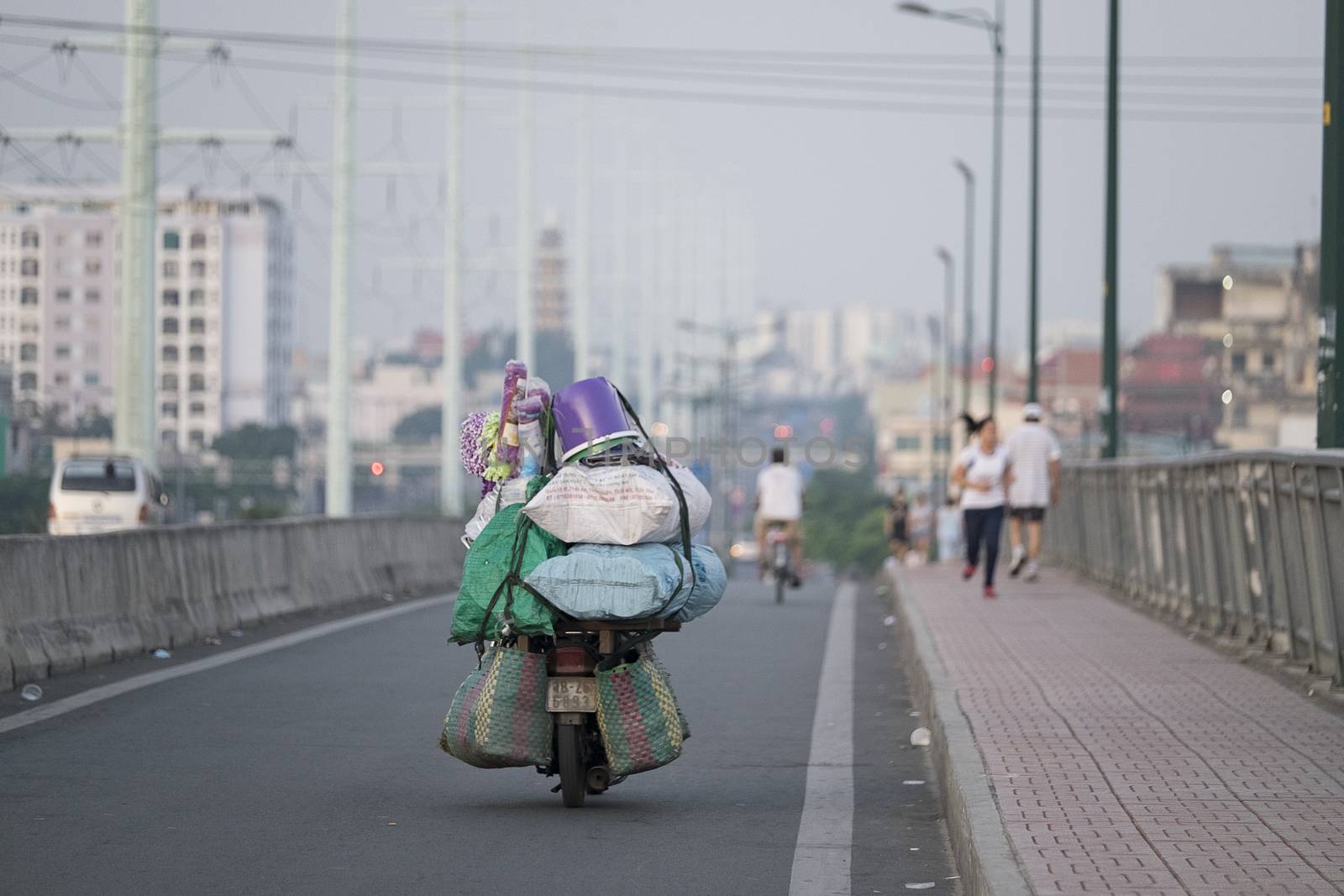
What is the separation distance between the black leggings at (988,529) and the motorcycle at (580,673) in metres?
11.9

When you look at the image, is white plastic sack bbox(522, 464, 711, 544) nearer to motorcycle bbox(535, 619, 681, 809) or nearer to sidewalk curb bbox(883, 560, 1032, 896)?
motorcycle bbox(535, 619, 681, 809)

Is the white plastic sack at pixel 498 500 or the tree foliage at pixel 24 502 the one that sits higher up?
the white plastic sack at pixel 498 500

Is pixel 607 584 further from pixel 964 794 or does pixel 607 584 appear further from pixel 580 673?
pixel 964 794

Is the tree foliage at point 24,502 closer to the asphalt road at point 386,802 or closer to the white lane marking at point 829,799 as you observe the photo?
the asphalt road at point 386,802

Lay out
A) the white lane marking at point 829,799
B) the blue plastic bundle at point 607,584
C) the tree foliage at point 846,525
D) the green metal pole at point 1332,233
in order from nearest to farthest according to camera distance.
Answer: the white lane marking at point 829,799 → the blue plastic bundle at point 607,584 → the green metal pole at point 1332,233 → the tree foliage at point 846,525

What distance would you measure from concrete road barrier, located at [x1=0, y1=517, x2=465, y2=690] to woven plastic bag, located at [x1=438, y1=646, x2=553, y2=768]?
4955 millimetres

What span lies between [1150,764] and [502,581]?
9.15ft

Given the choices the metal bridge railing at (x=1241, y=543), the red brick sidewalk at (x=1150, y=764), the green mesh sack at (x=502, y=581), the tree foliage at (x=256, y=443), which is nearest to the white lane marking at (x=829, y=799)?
the red brick sidewalk at (x=1150, y=764)

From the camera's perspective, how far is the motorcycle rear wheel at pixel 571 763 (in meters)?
8.57

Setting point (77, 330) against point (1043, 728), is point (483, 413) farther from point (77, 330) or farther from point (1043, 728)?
point (77, 330)

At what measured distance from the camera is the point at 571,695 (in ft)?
27.8

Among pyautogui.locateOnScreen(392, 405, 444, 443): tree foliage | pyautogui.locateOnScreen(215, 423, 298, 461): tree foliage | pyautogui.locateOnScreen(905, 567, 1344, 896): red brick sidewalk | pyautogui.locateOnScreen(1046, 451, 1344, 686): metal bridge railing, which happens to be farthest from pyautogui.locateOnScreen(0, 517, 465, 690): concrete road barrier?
pyautogui.locateOnScreen(392, 405, 444, 443): tree foliage

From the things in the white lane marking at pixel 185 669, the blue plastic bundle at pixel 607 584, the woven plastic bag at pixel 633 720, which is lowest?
the white lane marking at pixel 185 669

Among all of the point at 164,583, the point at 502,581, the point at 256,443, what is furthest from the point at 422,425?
the point at 502,581
